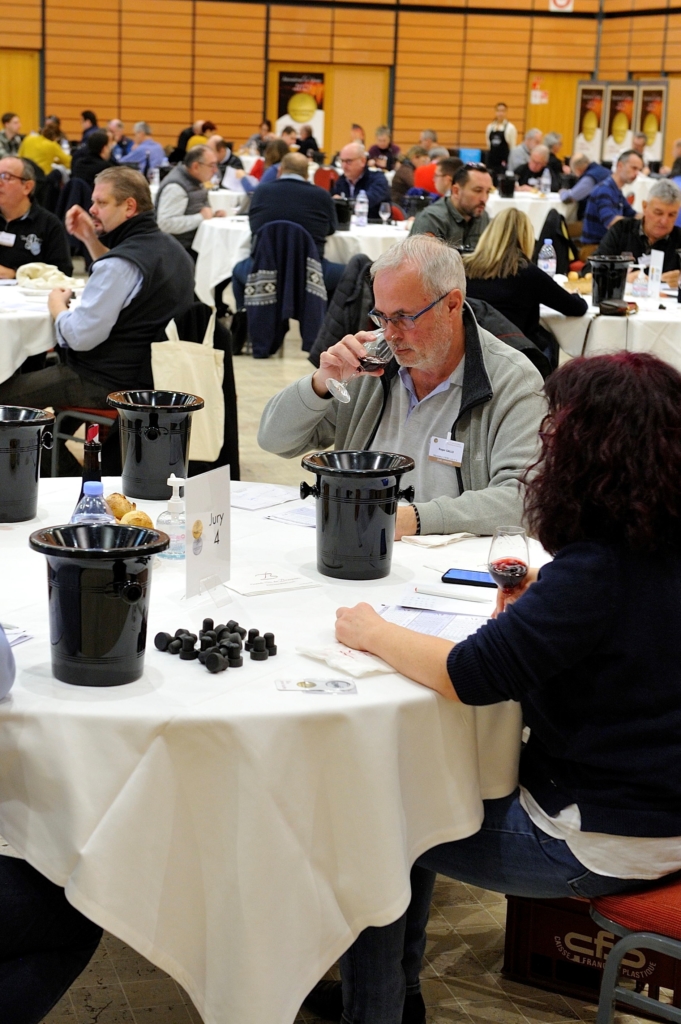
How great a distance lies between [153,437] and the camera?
93.7 inches

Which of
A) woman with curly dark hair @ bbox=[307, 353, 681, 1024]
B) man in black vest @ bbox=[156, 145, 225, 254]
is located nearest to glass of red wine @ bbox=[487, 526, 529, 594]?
woman with curly dark hair @ bbox=[307, 353, 681, 1024]

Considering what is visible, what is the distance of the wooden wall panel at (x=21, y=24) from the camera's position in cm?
1938

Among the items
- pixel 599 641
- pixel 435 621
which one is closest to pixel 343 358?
pixel 435 621

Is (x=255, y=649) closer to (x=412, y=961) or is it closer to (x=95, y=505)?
(x=95, y=505)

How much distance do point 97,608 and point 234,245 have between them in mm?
7151

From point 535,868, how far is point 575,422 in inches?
26.1

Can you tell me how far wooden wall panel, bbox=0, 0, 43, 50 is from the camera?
763 inches

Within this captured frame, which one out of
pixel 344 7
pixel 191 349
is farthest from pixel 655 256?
pixel 344 7

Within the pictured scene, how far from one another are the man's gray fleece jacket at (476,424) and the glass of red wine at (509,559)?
48cm

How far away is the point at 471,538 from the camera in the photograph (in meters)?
2.32

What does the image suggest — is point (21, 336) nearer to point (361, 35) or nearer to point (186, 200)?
point (186, 200)

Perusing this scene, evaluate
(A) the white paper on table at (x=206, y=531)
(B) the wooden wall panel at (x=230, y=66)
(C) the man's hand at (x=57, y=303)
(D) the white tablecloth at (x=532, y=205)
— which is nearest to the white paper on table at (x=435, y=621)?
(A) the white paper on table at (x=206, y=531)

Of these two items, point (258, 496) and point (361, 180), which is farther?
point (361, 180)

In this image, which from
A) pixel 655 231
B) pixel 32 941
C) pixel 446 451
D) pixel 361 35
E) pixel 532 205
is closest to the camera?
pixel 32 941
